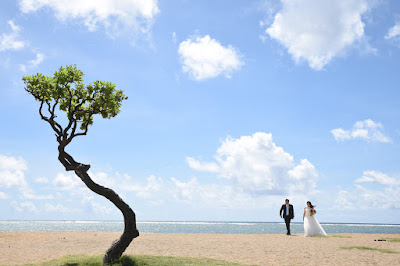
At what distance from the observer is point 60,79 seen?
48.1 ft

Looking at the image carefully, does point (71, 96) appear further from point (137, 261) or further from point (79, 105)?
point (137, 261)

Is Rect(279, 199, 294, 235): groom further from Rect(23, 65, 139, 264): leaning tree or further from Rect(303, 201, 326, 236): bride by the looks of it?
Rect(23, 65, 139, 264): leaning tree

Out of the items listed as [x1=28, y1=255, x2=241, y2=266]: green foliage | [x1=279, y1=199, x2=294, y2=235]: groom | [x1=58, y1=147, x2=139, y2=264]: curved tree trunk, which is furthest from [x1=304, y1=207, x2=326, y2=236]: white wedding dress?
[x1=58, y1=147, x2=139, y2=264]: curved tree trunk

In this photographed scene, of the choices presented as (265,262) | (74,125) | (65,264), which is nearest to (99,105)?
(74,125)

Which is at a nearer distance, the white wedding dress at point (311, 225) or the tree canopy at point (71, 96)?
the tree canopy at point (71, 96)

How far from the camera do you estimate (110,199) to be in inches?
570

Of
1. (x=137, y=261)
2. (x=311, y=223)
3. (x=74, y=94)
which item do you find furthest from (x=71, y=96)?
(x=311, y=223)

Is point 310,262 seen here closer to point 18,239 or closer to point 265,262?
point 265,262

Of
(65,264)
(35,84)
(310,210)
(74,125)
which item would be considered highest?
(35,84)

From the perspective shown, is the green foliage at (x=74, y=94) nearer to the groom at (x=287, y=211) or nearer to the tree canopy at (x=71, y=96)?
the tree canopy at (x=71, y=96)

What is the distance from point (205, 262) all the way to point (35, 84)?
32.9 feet

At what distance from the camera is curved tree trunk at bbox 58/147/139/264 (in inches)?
563

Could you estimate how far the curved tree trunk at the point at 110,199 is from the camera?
563 inches

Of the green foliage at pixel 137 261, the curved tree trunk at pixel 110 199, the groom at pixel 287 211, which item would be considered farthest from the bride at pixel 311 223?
the curved tree trunk at pixel 110 199
